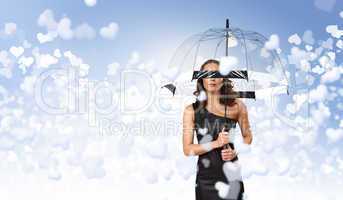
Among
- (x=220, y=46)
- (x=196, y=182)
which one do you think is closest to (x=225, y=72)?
(x=220, y=46)

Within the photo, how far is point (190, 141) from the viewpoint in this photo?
488 centimetres

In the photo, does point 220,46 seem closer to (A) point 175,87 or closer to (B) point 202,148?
(A) point 175,87

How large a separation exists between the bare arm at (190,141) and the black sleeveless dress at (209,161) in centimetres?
4

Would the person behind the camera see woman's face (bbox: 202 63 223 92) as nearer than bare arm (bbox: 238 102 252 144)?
Yes

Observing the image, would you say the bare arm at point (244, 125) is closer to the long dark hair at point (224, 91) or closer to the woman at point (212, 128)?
the woman at point (212, 128)

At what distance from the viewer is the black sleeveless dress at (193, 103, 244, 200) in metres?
4.84

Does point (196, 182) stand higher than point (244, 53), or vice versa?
point (244, 53)

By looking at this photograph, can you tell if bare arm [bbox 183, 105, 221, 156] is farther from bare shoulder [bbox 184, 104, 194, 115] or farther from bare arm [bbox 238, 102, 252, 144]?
bare arm [bbox 238, 102, 252, 144]

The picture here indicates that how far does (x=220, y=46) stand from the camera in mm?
5074

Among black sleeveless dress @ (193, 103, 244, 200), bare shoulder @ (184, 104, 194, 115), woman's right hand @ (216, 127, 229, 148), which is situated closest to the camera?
woman's right hand @ (216, 127, 229, 148)

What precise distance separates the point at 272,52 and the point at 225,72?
729 millimetres

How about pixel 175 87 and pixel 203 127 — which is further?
pixel 175 87

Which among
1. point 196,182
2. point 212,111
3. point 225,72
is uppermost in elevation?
point 225,72

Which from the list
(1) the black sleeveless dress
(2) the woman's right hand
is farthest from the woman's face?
(2) the woman's right hand
